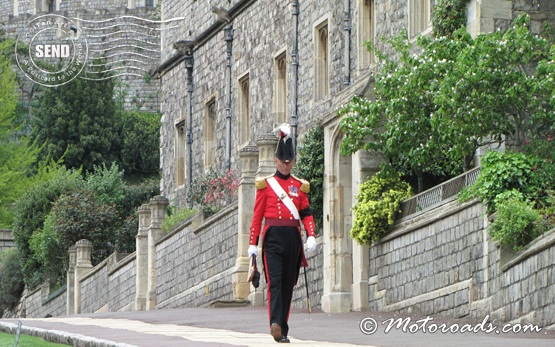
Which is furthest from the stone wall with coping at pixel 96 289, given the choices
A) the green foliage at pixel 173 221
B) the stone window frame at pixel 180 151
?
the stone window frame at pixel 180 151

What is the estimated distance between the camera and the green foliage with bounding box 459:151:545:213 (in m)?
20.8

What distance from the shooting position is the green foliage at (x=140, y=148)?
241 feet

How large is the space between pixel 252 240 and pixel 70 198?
29.9 metres

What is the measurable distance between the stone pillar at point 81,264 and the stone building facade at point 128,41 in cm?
3700

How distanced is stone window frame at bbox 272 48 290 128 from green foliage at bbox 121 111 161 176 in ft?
119

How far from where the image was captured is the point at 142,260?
36.2 m

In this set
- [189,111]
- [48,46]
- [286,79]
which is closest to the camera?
[286,79]

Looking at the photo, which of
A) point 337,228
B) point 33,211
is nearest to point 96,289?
point 33,211

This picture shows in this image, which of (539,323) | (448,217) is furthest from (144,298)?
(539,323)

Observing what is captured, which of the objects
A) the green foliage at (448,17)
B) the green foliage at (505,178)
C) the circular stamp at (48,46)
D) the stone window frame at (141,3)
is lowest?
the green foliage at (505,178)

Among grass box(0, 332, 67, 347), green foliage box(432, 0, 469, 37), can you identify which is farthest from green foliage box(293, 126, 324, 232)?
grass box(0, 332, 67, 347)

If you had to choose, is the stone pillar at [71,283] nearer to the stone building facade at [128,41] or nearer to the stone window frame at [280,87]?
the stone window frame at [280,87]

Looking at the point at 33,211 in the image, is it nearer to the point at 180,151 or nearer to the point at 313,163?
the point at 180,151

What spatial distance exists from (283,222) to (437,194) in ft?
20.8
